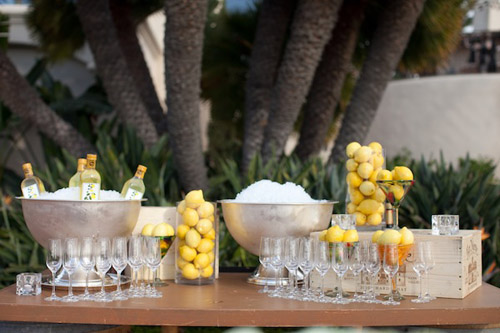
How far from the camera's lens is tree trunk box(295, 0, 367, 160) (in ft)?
23.5

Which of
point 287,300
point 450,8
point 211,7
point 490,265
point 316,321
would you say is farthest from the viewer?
point 211,7

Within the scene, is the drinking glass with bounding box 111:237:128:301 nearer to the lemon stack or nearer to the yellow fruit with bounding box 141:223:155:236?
the yellow fruit with bounding box 141:223:155:236

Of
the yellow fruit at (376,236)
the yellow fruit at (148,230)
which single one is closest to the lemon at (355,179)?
the yellow fruit at (376,236)

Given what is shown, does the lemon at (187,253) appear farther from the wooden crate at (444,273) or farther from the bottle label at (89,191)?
the wooden crate at (444,273)

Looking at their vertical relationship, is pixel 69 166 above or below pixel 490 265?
above

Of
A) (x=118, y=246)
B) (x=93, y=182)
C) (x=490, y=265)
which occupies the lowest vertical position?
(x=490, y=265)

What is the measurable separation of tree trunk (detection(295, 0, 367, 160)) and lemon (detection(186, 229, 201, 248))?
4378 millimetres

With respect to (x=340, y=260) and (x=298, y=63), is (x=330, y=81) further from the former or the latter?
(x=340, y=260)

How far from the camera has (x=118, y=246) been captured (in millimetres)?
2590

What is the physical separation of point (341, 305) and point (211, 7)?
7.49m

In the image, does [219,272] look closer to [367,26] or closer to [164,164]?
[164,164]

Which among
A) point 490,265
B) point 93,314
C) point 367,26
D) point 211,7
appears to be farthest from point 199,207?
point 211,7

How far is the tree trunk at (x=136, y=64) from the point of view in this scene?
6.88 m

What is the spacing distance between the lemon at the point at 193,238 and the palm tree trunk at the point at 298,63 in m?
2.98
